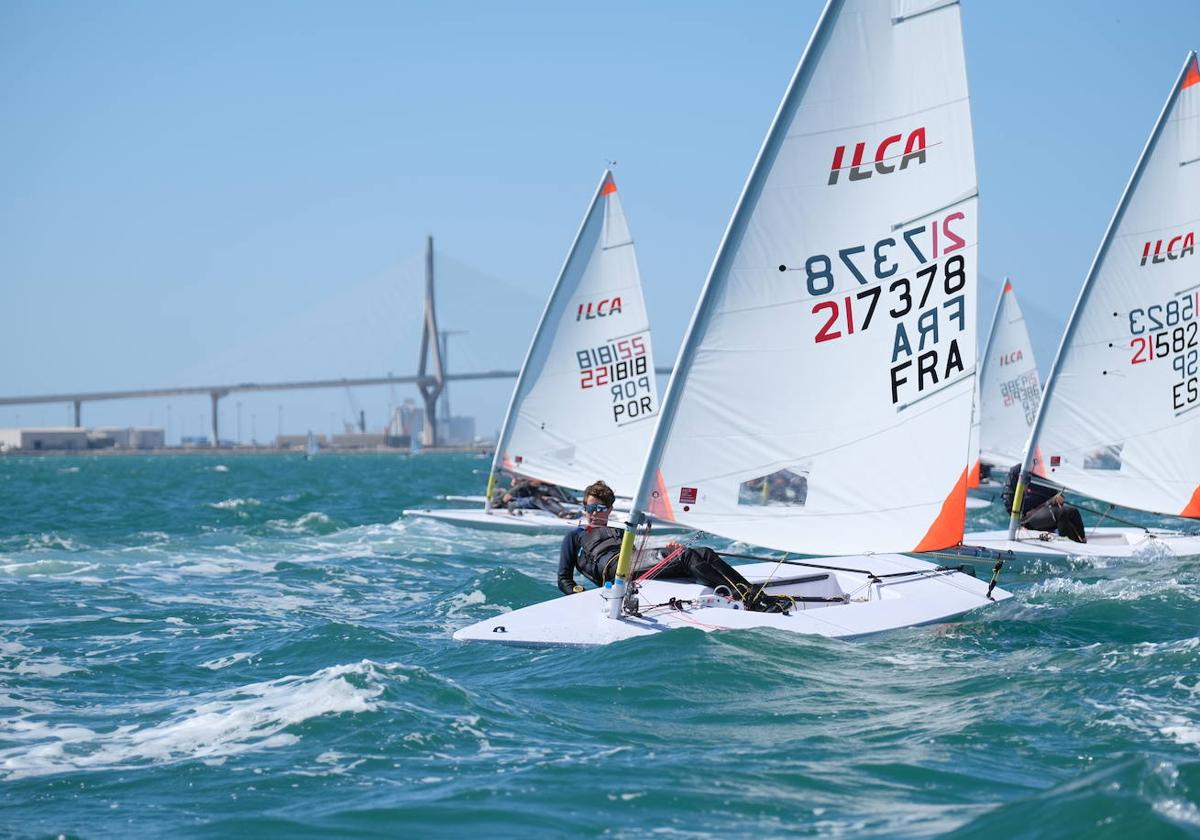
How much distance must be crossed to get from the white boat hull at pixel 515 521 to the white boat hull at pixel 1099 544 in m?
5.16

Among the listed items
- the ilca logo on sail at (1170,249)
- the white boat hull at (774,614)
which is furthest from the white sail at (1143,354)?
the white boat hull at (774,614)

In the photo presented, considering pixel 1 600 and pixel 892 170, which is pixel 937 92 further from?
pixel 1 600

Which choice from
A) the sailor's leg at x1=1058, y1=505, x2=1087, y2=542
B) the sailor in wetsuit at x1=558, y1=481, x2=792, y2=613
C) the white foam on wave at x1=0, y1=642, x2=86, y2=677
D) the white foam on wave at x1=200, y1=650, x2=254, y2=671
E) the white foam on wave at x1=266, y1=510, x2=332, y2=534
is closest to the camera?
the white foam on wave at x1=0, y1=642, x2=86, y2=677

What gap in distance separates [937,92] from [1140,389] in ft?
23.7

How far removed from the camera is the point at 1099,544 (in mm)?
14711

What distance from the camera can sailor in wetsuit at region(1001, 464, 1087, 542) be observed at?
1459cm

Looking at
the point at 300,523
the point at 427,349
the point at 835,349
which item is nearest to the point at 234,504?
the point at 300,523

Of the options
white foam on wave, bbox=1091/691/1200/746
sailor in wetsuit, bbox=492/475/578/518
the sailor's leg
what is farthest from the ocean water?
sailor in wetsuit, bbox=492/475/578/518

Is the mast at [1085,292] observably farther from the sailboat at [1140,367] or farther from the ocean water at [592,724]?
the ocean water at [592,724]

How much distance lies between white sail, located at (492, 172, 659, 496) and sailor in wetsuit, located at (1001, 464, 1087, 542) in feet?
18.1

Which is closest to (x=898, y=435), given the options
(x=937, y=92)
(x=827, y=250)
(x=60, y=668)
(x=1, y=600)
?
(x=827, y=250)

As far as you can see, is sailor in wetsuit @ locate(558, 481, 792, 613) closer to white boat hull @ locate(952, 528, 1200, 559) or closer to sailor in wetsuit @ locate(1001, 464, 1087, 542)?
white boat hull @ locate(952, 528, 1200, 559)

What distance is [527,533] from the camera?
19.2 m

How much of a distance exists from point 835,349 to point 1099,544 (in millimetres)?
7299
